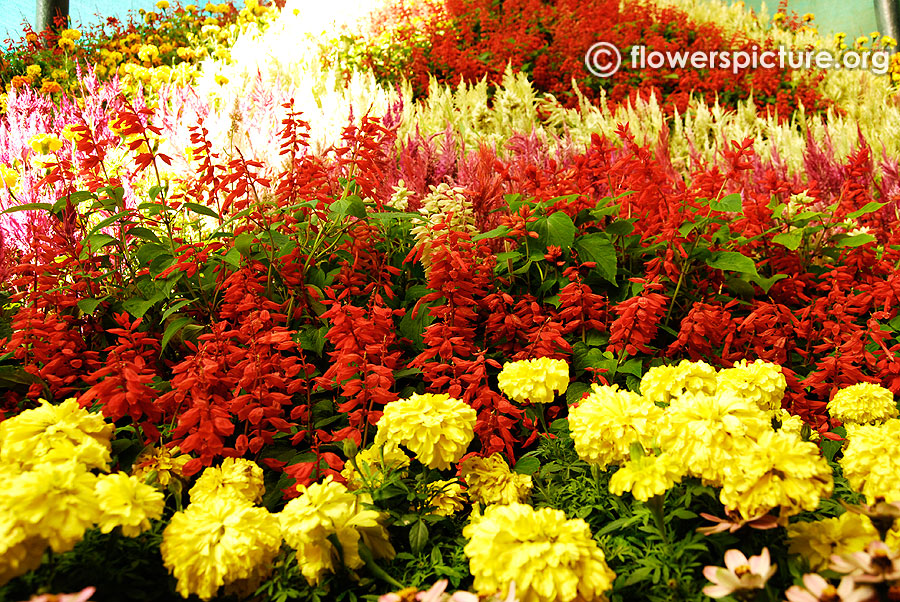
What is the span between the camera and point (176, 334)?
176 centimetres

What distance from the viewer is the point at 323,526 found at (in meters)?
1.04

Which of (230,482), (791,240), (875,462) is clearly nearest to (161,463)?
(230,482)

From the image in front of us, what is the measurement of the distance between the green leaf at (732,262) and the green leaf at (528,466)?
87cm

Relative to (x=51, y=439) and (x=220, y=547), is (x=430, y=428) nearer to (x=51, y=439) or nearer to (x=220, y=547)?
(x=220, y=547)

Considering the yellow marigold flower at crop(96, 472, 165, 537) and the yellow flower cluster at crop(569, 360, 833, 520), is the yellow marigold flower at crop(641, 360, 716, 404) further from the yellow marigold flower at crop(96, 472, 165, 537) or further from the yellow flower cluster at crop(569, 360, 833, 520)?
the yellow marigold flower at crop(96, 472, 165, 537)

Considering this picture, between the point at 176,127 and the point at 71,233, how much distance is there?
1.39 meters

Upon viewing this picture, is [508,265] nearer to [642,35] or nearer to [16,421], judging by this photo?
[16,421]

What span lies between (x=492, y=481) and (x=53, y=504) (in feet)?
2.69

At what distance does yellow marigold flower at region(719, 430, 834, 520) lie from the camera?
3.17 ft

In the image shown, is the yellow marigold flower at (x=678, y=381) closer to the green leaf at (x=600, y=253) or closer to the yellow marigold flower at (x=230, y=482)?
the green leaf at (x=600, y=253)

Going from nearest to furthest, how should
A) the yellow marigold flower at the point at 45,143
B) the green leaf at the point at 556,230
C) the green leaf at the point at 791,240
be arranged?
the green leaf at the point at 556,230 → the green leaf at the point at 791,240 → the yellow marigold flower at the point at 45,143

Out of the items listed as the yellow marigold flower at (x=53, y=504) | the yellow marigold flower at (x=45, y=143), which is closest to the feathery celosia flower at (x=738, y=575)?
the yellow marigold flower at (x=53, y=504)

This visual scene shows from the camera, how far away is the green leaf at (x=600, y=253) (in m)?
Result: 1.84

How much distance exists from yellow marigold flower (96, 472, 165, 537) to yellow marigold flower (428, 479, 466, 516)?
1.82ft
